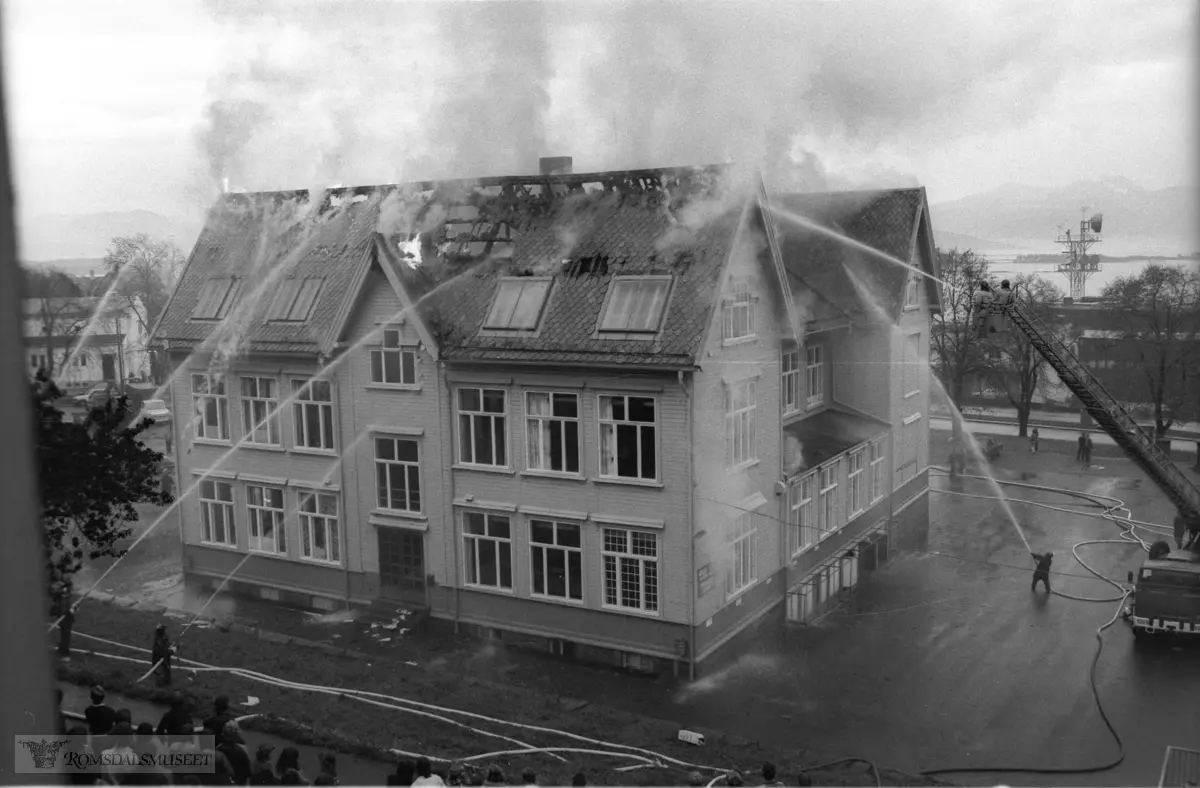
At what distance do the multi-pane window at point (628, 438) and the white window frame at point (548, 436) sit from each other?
490 millimetres

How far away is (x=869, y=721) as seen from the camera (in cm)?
1817

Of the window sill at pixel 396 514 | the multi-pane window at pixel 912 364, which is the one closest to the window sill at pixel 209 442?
the window sill at pixel 396 514

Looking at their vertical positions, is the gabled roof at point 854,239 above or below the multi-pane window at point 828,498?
above

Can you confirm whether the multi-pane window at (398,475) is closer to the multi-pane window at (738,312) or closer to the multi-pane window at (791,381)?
the multi-pane window at (738,312)

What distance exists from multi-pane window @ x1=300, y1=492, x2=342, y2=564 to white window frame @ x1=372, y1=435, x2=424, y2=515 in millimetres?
1212

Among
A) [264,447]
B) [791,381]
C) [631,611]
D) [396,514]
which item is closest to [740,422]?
[631,611]

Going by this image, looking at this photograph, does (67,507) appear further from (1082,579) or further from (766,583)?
(1082,579)

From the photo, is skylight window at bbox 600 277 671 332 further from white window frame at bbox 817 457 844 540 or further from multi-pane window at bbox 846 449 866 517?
multi-pane window at bbox 846 449 866 517

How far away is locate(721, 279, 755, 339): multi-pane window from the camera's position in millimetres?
20844

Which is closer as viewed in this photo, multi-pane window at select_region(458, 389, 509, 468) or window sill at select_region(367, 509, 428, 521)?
multi-pane window at select_region(458, 389, 509, 468)

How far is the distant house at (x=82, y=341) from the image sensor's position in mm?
14844

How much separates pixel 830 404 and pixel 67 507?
64.4 feet

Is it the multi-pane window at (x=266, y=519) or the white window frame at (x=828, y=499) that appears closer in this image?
the multi-pane window at (x=266, y=519)

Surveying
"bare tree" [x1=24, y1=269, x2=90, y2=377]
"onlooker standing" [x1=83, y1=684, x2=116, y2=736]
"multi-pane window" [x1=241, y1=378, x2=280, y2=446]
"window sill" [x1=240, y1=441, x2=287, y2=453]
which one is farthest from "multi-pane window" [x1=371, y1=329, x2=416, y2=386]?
"onlooker standing" [x1=83, y1=684, x2=116, y2=736]
